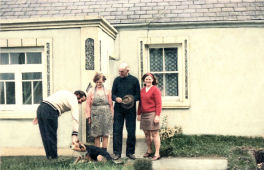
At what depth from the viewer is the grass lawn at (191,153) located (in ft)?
22.6

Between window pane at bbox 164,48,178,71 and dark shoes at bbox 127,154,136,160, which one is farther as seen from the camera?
window pane at bbox 164,48,178,71

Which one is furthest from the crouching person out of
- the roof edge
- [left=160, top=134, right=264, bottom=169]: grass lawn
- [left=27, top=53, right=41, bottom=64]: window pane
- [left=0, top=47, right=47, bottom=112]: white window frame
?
[left=27, top=53, right=41, bottom=64]: window pane

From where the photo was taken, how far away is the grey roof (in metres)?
11.2

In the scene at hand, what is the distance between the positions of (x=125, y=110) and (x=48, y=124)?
1667 mm

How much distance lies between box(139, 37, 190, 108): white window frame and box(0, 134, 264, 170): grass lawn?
101 cm

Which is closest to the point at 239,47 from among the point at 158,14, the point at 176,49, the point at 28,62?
the point at 176,49

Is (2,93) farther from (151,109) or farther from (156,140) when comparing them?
(156,140)

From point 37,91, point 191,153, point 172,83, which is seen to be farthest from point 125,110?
point 172,83

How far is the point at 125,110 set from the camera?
8.17 m

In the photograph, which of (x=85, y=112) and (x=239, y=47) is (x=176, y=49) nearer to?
(x=239, y=47)

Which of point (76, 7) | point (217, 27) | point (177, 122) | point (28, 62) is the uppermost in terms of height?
point (76, 7)

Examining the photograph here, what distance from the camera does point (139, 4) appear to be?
469 inches

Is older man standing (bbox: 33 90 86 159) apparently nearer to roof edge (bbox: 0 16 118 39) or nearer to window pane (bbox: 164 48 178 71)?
roof edge (bbox: 0 16 118 39)

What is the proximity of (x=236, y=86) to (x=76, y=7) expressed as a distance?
5.49 metres
